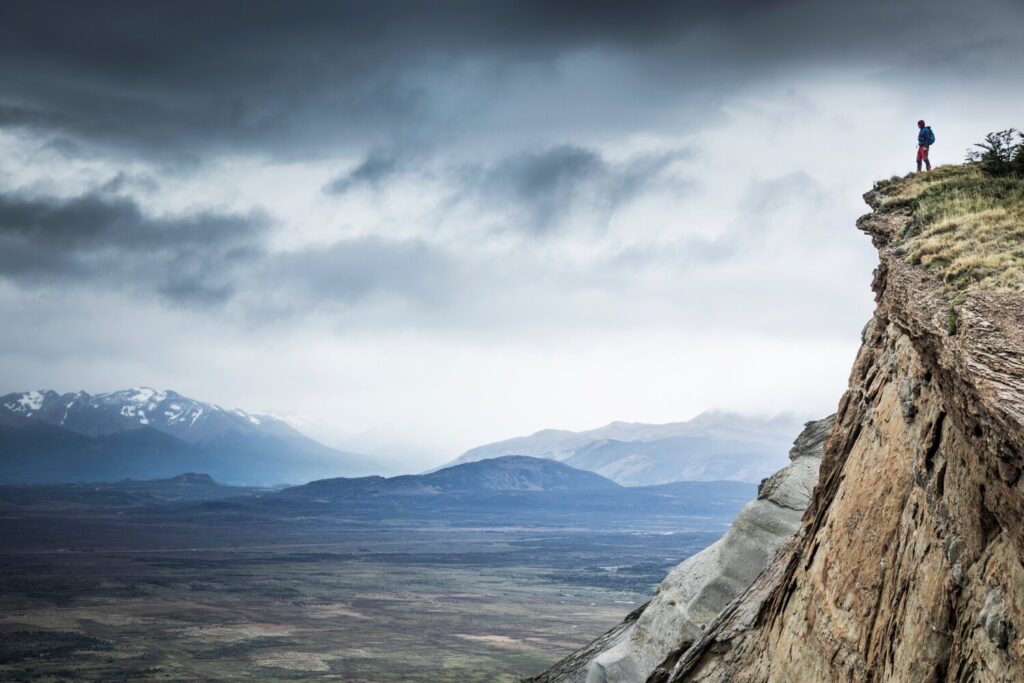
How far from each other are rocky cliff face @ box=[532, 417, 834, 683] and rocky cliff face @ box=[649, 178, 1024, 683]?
184 inches

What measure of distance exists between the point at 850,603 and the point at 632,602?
6345 inches

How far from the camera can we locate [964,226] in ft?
66.3

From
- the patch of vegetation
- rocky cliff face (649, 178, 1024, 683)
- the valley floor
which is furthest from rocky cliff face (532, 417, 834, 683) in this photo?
the patch of vegetation

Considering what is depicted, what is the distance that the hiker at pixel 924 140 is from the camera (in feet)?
100

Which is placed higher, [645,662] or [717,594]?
[717,594]

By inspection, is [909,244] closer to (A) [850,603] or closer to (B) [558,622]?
(A) [850,603]

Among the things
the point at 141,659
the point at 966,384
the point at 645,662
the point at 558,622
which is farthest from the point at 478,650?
the point at 966,384

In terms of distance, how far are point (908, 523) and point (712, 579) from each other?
520 inches

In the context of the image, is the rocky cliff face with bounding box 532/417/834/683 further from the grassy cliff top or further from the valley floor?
the valley floor

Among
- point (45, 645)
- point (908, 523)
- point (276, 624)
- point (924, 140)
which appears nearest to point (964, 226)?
point (908, 523)

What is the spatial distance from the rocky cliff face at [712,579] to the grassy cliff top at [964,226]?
31.9 feet

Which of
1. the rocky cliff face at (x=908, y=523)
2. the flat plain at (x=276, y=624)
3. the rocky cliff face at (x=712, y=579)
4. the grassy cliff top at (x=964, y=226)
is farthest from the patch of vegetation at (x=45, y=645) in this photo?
the grassy cliff top at (x=964, y=226)

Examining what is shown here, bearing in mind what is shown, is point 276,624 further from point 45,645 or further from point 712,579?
point 712,579

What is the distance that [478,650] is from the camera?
123 metres
